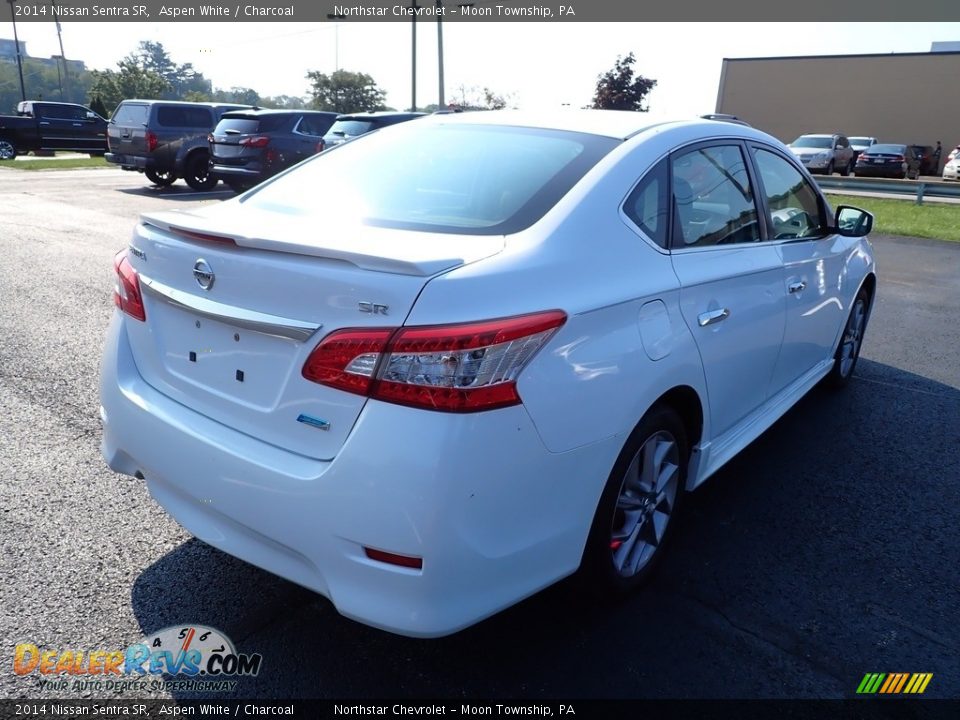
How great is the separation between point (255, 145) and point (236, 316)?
46.0 ft

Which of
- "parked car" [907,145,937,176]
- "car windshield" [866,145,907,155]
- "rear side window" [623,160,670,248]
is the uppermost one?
"rear side window" [623,160,670,248]

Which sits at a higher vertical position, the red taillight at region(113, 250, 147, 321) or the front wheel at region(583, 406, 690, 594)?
the red taillight at region(113, 250, 147, 321)

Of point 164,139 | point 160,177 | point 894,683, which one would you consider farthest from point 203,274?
point 160,177

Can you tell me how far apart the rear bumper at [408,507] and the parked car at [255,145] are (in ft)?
45.4

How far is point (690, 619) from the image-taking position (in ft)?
8.94

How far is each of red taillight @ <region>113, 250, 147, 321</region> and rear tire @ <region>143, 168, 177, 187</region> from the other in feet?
54.4

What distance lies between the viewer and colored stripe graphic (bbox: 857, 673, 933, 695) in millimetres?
2438

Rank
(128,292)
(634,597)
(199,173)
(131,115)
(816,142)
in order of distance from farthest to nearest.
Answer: (816,142) < (199,173) < (131,115) < (634,597) < (128,292)

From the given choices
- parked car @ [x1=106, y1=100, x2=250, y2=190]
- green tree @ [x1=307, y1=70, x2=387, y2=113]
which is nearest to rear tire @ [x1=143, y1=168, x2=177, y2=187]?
parked car @ [x1=106, y1=100, x2=250, y2=190]

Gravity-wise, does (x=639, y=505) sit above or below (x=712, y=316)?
below

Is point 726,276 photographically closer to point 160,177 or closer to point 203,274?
point 203,274

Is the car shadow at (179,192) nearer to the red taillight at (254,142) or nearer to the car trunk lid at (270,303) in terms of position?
the red taillight at (254,142)

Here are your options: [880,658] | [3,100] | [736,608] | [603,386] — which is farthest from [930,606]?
[3,100]

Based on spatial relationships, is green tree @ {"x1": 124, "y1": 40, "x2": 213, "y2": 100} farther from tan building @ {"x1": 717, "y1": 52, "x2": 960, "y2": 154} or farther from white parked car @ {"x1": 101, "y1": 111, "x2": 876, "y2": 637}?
white parked car @ {"x1": 101, "y1": 111, "x2": 876, "y2": 637}
